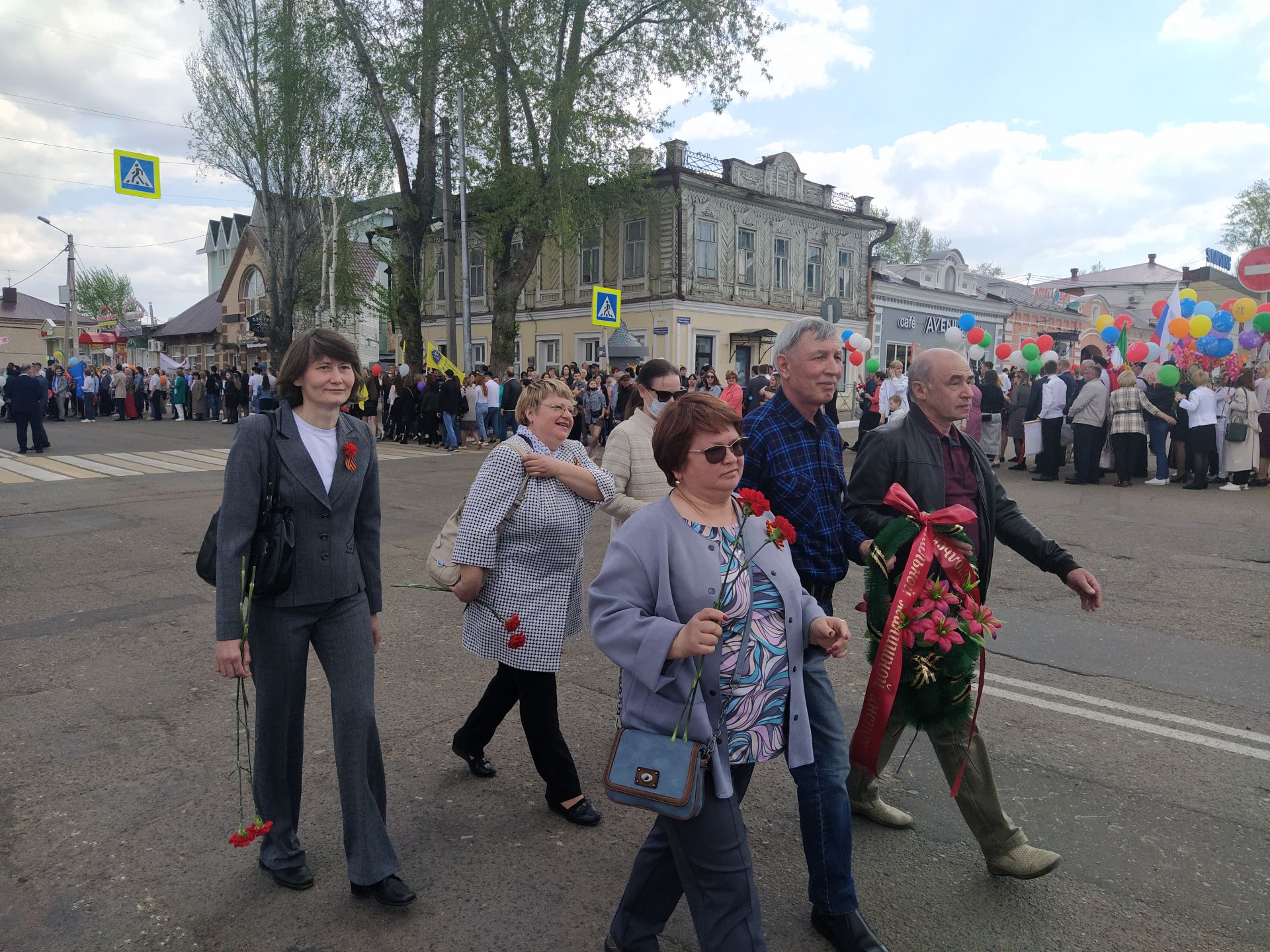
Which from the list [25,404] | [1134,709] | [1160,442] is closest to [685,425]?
[1134,709]

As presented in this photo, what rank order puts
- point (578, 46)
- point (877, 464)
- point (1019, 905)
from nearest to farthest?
point (1019, 905) → point (877, 464) → point (578, 46)

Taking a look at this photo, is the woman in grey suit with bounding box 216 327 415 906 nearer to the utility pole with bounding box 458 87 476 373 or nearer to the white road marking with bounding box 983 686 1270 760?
the white road marking with bounding box 983 686 1270 760

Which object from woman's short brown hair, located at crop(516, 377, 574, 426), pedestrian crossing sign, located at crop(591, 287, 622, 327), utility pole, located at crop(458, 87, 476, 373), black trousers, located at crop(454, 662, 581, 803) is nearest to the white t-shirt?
woman's short brown hair, located at crop(516, 377, 574, 426)

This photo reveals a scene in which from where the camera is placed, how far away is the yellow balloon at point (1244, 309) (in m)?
17.4

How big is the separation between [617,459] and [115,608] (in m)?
4.50

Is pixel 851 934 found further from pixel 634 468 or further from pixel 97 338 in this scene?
pixel 97 338

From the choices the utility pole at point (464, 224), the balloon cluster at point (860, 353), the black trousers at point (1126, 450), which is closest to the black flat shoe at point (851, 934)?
the black trousers at point (1126, 450)

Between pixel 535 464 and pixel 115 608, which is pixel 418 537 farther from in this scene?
pixel 535 464

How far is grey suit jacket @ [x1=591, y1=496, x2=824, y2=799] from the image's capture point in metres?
2.23

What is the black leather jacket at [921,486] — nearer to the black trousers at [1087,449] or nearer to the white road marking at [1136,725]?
the white road marking at [1136,725]

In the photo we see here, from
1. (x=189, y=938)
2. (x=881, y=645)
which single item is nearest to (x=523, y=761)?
(x=189, y=938)

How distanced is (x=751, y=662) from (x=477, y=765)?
1.95m

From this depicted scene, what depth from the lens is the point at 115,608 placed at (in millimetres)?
6574

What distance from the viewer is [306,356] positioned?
9.66 ft
